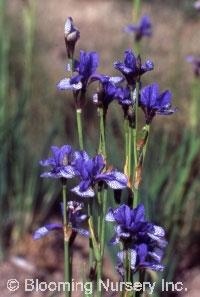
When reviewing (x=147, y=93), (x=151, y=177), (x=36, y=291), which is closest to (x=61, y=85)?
(x=147, y=93)

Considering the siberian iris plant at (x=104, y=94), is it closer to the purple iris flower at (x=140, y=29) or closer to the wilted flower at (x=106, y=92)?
the wilted flower at (x=106, y=92)

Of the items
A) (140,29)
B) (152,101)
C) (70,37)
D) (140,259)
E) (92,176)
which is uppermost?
A: (140,29)

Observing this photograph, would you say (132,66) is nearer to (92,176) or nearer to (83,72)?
(83,72)

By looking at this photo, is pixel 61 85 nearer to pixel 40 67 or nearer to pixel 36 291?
pixel 36 291

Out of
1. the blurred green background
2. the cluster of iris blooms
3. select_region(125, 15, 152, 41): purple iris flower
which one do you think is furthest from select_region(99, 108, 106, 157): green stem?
select_region(125, 15, 152, 41): purple iris flower

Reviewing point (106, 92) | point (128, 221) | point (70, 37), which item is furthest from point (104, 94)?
point (128, 221)

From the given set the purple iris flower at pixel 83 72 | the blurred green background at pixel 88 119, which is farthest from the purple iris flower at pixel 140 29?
the purple iris flower at pixel 83 72
